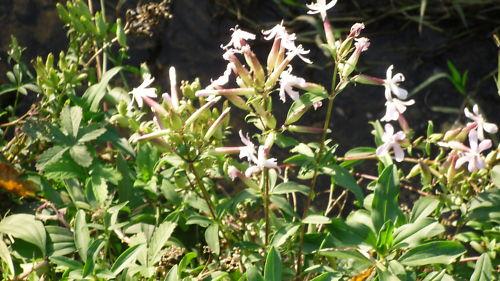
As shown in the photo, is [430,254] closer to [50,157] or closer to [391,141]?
[391,141]

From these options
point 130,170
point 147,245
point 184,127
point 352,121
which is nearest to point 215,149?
point 184,127

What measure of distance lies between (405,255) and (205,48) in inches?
57.7

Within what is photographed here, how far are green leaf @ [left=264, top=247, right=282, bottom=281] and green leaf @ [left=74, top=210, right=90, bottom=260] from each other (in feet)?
1.10

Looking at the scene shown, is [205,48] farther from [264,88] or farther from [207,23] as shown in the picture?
[264,88]

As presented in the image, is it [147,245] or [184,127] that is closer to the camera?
[184,127]

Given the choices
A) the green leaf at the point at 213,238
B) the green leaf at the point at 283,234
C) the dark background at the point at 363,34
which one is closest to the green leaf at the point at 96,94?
the green leaf at the point at 213,238

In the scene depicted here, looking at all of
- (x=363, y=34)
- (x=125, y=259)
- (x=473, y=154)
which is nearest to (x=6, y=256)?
(x=125, y=259)

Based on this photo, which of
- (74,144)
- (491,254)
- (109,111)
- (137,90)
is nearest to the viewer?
(137,90)

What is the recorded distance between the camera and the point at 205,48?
280 cm

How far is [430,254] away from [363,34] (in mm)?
1624

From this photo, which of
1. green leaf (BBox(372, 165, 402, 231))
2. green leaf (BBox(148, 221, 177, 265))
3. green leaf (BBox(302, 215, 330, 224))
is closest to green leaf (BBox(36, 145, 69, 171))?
green leaf (BBox(148, 221, 177, 265))

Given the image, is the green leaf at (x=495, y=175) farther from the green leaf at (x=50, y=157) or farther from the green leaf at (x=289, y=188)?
the green leaf at (x=50, y=157)

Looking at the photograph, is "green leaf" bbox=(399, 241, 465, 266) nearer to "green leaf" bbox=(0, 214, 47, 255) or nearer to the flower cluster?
the flower cluster

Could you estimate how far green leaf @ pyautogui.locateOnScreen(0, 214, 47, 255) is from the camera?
5.30 feet
